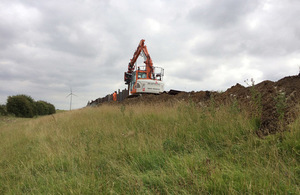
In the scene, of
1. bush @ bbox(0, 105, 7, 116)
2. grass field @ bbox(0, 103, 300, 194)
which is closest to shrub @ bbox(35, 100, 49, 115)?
bush @ bbox(0, 105, 7, 116)

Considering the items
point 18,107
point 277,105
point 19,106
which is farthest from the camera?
point 19,106

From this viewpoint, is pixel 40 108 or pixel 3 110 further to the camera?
pixel 40 108

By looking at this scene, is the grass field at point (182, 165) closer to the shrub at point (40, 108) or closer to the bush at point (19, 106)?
Result: the bush at point (19, 106)

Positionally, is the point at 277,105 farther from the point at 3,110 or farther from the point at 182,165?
the point at 3,110

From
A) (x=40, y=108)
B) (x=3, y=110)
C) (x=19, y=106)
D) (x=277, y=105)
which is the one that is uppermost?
(x=19, y=106)

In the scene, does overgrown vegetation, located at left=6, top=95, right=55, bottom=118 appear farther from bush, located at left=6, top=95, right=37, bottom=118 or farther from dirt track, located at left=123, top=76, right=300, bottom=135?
dirt track, located at left=123, top=76, right=300, bottom=135

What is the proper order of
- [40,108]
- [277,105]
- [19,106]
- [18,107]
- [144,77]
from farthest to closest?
[40,108], [19,106], [18,107], [144,77], [277,105]

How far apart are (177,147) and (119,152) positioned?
Answer: 3.56 ft

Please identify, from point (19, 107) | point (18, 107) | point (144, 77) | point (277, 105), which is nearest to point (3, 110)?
point (18, 107)

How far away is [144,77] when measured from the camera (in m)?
17.0

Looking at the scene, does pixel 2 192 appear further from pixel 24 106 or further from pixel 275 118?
pixel 24 106

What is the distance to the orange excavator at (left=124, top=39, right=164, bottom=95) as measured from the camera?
15234mm

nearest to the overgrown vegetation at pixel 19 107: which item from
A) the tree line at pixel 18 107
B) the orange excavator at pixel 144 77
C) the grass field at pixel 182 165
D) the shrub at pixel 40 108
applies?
the tree line at pixel 18 107

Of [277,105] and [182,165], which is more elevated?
[277,105]
